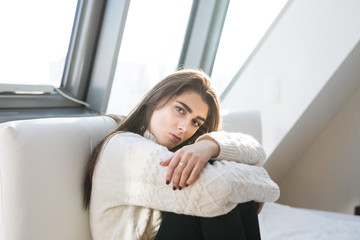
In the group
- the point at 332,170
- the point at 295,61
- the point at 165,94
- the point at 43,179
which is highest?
the point at 295,61

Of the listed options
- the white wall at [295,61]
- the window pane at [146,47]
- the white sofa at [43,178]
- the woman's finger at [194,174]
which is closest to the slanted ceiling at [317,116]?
the white wall at [295,61]

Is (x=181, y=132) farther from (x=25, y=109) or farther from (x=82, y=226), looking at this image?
(x=25, y=109)

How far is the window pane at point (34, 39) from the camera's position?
4.70 ft

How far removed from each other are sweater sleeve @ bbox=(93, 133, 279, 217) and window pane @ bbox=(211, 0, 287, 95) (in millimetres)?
1337

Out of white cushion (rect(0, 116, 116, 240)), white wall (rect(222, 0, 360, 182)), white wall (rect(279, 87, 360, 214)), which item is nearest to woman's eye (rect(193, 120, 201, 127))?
white cushion (rect(0, 116, 116, 240))

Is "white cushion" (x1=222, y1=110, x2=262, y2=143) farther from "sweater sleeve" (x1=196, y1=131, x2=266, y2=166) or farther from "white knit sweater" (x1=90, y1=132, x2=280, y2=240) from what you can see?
"white knit sweater" (x1=90, y1=132, x2=280, y2=240)

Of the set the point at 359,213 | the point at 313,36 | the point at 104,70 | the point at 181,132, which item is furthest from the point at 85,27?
the point at 359,213

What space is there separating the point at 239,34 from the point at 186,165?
62.8 inches

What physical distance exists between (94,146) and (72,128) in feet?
0.38

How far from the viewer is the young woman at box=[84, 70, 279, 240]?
1037 mm

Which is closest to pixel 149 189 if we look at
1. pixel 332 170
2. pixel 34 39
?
pixel 34 39

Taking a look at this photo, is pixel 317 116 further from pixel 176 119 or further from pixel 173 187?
pixel 173 187

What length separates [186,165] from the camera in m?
1.04

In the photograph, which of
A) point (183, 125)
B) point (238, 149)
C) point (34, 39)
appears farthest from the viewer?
point (34, 39)
